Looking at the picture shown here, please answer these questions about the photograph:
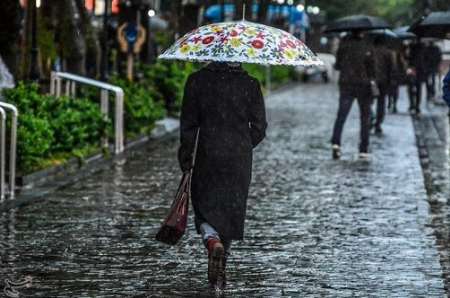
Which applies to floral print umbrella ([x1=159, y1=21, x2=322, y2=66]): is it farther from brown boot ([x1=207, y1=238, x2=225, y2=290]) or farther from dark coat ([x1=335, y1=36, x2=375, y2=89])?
dark coat ([x1=335, y1=36, x2=375, y2=89])

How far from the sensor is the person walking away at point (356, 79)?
64.8ft

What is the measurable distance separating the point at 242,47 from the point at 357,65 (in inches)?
406

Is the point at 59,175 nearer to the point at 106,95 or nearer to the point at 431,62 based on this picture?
the point at 106,95

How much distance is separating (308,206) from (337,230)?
1.84 m

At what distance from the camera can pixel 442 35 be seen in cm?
1379

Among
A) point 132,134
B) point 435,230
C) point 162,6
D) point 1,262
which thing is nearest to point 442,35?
point 435,230

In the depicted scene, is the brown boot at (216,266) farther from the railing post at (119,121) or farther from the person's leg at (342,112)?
the railing post at (119,121)

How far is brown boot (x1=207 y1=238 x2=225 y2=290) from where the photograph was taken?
9188 millimetres

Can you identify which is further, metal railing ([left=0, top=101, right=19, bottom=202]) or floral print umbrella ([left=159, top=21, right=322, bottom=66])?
metal railing ([left=0, top=101, right=19, bottom=202])

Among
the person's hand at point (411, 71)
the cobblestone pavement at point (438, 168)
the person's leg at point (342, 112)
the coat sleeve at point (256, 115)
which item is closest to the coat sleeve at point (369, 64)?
the person's leg at point (342, 112)

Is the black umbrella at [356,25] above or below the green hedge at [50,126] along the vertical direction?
above

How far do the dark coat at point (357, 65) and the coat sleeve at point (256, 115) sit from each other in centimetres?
1006

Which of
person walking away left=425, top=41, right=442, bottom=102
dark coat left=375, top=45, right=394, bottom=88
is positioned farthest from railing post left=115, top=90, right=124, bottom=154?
person walking away left=425, top=41, right=442, bottom=102

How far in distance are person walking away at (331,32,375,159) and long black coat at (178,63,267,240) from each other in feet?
33.4
